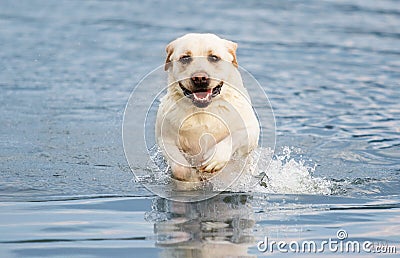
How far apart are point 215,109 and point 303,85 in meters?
5.15

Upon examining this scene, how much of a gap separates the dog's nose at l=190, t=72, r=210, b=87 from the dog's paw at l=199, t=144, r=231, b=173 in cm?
47

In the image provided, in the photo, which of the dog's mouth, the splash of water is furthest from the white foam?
the dog's mouth

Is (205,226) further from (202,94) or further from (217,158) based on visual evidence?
(202,94)

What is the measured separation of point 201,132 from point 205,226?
3.23 feet

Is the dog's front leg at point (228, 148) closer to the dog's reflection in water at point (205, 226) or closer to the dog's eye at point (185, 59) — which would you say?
the dog's reflection in water at point (205, 226)

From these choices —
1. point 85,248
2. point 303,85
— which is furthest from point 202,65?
point 303,85

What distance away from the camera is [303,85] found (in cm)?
1176

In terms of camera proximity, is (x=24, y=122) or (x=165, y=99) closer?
(x=165, y=99)

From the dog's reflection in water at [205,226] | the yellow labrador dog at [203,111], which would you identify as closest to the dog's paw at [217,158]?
the yellow labrador dog at [203,111]

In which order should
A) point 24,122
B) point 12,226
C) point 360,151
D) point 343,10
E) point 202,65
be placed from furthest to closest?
point 343,10
point 24,122
point 360,151
point 202,65
point 12,226

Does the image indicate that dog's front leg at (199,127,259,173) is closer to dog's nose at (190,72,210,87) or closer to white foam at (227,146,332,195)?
white foam at (227,146,332,195)

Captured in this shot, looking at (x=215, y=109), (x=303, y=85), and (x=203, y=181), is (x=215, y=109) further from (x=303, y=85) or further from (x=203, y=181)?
(x=303, y=85)

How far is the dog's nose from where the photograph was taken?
6.47 m

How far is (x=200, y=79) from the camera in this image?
6.51 meters
